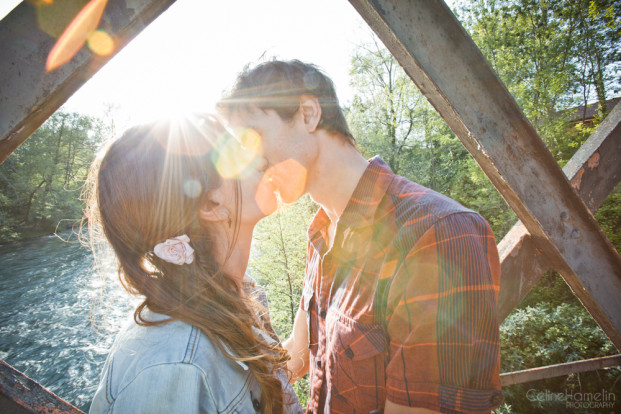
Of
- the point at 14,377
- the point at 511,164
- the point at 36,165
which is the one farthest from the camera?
the point at 36,165

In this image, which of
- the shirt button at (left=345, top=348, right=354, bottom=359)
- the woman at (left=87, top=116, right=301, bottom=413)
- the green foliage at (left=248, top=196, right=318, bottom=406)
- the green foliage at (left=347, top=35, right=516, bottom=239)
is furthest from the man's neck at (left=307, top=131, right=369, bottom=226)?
the green foliage at (left=347, top=35, right=516, bottom=239)

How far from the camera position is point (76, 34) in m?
0.69

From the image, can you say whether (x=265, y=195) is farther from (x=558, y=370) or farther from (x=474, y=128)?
(x=558, y=370)

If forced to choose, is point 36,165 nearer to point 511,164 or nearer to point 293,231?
point 293,231

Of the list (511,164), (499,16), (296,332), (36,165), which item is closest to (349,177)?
(511,164)

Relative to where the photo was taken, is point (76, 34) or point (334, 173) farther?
point (334, 173)

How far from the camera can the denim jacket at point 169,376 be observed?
0.97 metres

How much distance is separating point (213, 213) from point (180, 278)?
1.20 ft

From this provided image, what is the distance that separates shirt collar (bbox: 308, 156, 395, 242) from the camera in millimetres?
1524

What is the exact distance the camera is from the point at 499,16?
47.6 ft

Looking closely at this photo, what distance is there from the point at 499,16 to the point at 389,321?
19.1 m

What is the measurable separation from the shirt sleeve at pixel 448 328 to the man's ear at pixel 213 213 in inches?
39.1

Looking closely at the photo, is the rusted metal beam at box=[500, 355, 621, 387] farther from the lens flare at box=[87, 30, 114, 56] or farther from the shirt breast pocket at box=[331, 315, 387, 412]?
the lens flare at box=[87, 30, 114, 56]

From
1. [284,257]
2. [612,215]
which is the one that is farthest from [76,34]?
[612,215]
